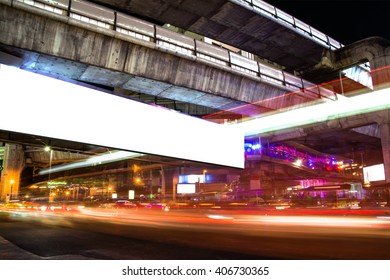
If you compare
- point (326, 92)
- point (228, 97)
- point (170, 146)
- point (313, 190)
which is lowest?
point (313, 190)

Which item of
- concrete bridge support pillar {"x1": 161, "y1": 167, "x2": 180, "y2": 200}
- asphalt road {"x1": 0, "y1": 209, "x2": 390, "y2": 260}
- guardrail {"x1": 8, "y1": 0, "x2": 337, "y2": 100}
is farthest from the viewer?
concrete bridge support pillar {"x1": 161, "y1": 167, "x2": 180, "y2": 200}

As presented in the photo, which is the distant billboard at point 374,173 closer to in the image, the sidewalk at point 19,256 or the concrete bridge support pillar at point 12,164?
the sidewalk at point 19,256

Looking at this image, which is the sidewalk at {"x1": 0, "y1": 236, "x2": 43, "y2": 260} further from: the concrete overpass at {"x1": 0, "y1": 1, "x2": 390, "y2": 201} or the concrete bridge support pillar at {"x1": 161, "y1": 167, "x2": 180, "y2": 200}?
the concrete bridge support pillar at {"x1": 161, "y1": 167, "x2": 180, "y2": 200}

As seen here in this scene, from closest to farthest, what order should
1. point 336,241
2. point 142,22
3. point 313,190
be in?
point 336,241 < point 142,22 < point 313,190

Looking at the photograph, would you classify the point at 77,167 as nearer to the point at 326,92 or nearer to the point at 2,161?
the point at 2,161

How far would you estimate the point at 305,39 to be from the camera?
16.4 meters

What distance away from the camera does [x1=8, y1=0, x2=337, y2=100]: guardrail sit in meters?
10.5

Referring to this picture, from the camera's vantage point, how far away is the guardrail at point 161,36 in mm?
10455

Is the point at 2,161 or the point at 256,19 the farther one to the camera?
the point at 2,161

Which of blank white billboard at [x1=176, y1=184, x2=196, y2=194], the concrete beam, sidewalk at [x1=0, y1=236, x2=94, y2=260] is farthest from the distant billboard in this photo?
blank white billboard at [x1=176, y1=184, x2=196, y2=194]

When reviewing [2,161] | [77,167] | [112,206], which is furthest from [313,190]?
[2,161]

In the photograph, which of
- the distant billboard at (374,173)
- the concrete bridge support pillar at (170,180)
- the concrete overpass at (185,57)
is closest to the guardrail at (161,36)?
the concrete overpass at (185,57)

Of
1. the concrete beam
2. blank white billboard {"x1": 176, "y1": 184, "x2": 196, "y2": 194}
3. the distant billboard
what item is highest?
the concrete beam
